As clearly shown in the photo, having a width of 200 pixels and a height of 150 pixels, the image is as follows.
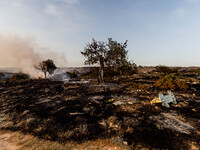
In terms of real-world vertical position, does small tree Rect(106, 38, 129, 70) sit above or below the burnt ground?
above

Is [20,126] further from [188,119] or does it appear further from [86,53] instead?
[86,53]

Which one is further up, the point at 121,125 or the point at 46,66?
the point at 46,66

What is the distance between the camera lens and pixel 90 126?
153 inches

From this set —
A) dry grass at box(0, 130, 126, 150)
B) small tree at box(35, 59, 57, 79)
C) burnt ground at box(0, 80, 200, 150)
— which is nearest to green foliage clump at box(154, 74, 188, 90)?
burnt ground at box(0, 80, 200, 150)

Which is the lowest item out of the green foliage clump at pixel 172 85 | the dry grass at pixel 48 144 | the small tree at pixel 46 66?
the dry grass at pixel 48 144

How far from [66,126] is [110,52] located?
1335 cm

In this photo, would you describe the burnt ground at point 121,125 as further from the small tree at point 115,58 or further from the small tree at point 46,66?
the small tree at point 46,66

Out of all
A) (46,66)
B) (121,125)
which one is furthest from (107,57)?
(46,66)

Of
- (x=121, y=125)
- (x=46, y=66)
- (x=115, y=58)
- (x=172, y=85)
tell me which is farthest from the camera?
(x=46, y=66)

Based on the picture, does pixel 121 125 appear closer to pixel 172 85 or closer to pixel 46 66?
pixel 172 85

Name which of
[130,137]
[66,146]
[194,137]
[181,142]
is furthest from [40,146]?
[194,137]

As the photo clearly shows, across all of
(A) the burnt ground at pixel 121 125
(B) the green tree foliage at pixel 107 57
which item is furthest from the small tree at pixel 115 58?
(A) the burnt ground at pixel 121 125

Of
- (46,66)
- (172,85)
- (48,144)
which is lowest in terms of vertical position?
(48,144)

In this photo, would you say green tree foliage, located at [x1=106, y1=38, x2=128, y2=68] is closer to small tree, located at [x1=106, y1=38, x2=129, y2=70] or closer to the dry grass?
small tree, located at [x1=106, y1=38, x2=129, y2=70]
